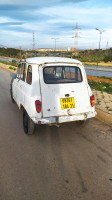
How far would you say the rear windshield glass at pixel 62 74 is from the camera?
414 cm

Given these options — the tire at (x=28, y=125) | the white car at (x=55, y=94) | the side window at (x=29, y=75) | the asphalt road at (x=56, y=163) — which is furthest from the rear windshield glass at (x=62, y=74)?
the asphalt road at (x=56, y=163)

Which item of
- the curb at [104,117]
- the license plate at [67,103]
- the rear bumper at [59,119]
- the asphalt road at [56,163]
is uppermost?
the license plate at [67,103]

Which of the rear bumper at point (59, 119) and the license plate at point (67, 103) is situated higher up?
the license plate at point (67, 103)

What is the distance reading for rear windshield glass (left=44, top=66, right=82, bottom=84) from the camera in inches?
163

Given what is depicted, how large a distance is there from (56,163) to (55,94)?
150 cm

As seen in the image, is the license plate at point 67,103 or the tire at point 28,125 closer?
the license plate at point 67,103

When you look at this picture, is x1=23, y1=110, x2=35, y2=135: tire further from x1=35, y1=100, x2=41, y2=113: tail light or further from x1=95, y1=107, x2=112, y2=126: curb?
x1=95, y1=107, x2=112, y2=126: curb

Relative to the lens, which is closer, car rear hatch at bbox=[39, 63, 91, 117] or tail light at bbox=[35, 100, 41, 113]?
tail light at bbox=[35, 100, 41, 113]

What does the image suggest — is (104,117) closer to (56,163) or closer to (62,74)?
(62,74)

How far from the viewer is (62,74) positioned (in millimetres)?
4559

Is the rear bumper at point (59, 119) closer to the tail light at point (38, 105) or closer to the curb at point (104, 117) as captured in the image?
the tail light at point (38, 105)

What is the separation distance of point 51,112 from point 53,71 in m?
1.11

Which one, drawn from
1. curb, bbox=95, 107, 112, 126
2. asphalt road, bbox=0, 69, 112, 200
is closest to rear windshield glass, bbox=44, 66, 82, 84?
asphalt road, bbox=0, 69, 112, 200

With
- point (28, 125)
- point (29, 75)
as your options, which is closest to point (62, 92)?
point (29, 75)
